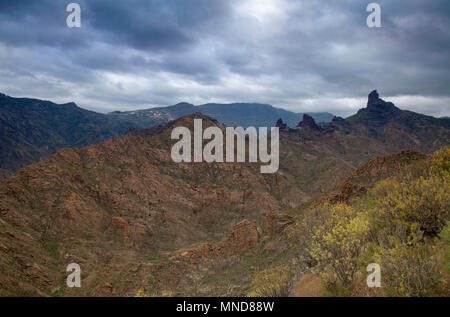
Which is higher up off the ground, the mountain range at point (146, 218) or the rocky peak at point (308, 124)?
the rocky peak at point (308, 124)

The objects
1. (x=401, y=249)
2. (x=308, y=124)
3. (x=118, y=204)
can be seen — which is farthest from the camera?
(x=308, y=124)

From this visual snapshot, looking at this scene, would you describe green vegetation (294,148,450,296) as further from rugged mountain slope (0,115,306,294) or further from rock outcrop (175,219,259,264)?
rock outcrop (175,219,259,264)

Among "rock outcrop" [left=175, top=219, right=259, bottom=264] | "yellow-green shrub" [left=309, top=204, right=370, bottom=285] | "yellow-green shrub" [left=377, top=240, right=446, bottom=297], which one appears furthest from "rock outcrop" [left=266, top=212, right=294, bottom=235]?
"yellow-green shrub" [left=377, top=240, right=446, bottom=297]

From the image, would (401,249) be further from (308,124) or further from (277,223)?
(308,124)

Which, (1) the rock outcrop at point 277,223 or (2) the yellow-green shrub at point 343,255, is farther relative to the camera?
(1) the rock outcrop at point 277,223

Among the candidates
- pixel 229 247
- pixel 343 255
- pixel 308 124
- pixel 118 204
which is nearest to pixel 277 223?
pixel 229 247

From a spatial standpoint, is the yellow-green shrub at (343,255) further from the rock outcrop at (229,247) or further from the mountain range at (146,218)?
the rock outcrop at (229,247)

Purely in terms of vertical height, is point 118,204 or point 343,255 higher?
point 343,255

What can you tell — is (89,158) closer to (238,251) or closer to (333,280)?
(238,251)

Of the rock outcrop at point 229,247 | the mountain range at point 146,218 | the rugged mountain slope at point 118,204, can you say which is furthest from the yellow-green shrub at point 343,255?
the rock outcrop at point 229,247
